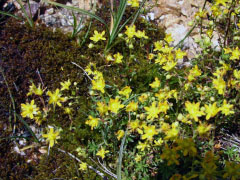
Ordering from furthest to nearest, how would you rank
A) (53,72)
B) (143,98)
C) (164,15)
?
(164,15)
(53,72)
(143,98)

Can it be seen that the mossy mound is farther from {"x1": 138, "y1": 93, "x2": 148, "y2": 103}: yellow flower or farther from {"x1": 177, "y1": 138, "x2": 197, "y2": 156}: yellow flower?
{"x1": 177, "y1": 138, "x2": 197, "y2": 156}: yellow flower

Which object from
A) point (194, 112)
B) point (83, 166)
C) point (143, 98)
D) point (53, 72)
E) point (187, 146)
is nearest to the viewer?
point (187, 146)

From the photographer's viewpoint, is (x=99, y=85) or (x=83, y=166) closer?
(x=99, y=85)

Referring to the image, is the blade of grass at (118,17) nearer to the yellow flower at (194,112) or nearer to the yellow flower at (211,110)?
the yellow flower at (194,112)

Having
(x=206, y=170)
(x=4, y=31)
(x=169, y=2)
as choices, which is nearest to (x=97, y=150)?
(x=206, y=170)

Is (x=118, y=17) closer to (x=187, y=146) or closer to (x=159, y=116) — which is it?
(x=159, y=116)

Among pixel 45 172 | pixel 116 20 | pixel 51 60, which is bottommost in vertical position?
pixel 45 172

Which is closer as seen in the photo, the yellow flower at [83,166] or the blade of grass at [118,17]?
the yellow flower at [83,166]

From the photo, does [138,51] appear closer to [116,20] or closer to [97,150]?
[116,20]

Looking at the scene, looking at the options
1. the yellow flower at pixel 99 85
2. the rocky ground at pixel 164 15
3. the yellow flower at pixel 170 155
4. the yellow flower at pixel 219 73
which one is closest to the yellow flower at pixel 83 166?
the yellow flower at pixel 99 85

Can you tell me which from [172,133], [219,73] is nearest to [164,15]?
[219,73]

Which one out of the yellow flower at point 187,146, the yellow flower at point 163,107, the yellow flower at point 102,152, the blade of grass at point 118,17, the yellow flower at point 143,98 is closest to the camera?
→ the yellow flower at point 187,146
